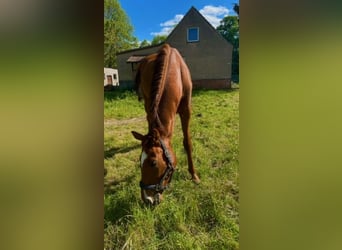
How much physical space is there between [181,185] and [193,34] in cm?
62

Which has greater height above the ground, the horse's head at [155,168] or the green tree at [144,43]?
the green tree at [144,43]

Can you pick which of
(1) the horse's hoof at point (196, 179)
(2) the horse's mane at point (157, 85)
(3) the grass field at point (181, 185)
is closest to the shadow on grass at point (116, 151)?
(3) the grass field at point (181, 185)

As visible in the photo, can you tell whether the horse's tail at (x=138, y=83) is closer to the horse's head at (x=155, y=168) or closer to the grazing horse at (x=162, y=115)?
the grazing horse at (x=162, y=115)

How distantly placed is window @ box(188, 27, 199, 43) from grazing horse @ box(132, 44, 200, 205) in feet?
0.25

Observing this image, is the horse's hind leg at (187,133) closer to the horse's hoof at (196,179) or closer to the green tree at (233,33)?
the horse's hoof at (196,179)

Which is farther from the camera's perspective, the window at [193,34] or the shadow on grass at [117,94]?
the shadow on grass at [117,94]

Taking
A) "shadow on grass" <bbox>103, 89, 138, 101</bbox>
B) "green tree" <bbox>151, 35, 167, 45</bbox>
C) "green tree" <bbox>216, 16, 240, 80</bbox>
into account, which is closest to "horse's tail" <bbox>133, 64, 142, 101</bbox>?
"shadow on grass" <bbox>103, 89, 138, 101</bbox>

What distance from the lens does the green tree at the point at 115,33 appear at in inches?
53.2

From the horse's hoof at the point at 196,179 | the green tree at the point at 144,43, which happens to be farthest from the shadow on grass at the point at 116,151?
the green tree at the point at 144,43

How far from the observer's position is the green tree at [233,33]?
3.99 ft

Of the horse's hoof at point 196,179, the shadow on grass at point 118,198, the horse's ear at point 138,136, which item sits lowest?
the shadow on grass at point 118,198
